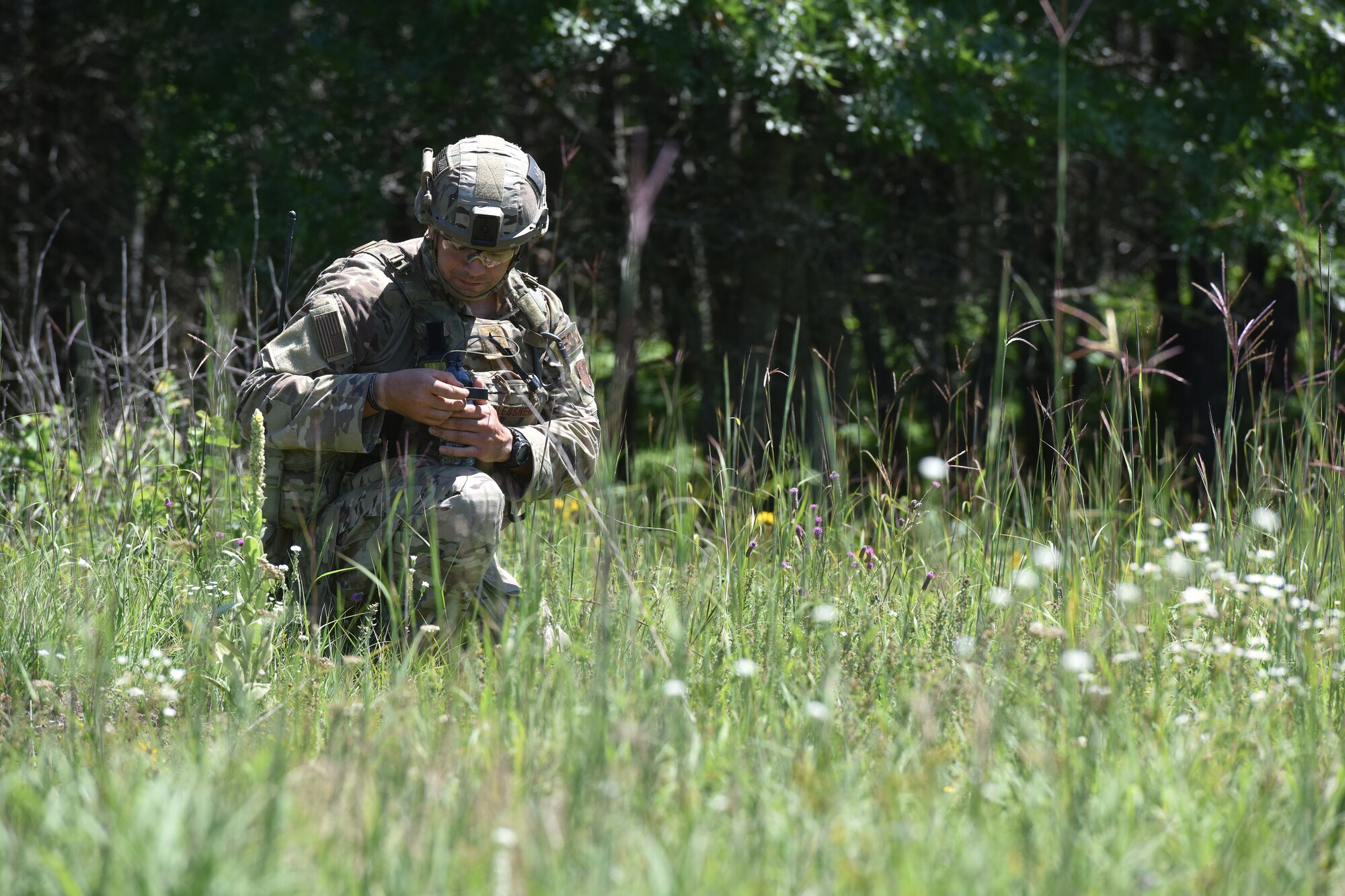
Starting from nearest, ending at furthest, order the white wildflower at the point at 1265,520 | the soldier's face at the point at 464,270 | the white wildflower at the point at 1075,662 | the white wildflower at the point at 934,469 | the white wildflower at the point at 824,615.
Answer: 1. the white wildflower at the point at 1075,662
2. the white wildflower at the point at 934,469
3. the white wildflower at the point at 824,615
4. the white wildflower at the point at 1265,520
5. the soldier's face at the point at 464,270

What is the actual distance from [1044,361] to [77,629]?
8.23 meters

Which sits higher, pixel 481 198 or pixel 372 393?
pixel 481 198

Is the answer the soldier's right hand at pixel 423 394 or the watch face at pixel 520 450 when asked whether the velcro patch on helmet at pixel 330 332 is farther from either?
the watch face at pixel 520 450

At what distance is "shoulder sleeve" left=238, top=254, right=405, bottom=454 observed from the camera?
114 inches

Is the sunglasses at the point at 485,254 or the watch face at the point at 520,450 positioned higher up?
the sunglasses at the point at 485,254

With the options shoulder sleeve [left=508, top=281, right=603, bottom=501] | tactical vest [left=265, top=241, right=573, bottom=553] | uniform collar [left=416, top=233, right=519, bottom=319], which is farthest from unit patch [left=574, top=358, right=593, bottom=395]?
uniform collar [left=416, top=233, right=519, bottom=319]

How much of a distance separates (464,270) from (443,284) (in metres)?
0.10

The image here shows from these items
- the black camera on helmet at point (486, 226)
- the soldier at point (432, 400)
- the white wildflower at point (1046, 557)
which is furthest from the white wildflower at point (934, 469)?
the black camera on helmet at point (486, 226)

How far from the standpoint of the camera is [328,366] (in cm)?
299

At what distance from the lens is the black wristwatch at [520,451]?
311cm

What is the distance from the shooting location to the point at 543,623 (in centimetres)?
261

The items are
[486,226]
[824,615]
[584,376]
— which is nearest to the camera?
[824,615]

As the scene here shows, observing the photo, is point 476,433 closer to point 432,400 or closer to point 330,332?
point 432,400

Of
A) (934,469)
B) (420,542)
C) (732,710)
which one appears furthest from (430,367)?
(934,469)
